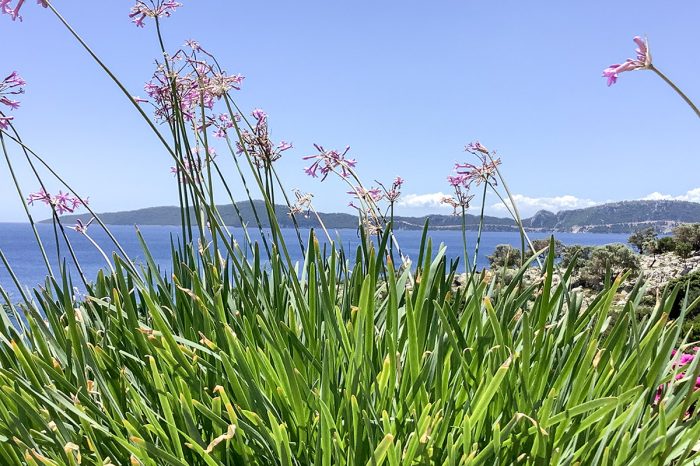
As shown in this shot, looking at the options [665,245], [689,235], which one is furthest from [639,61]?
[665,245]

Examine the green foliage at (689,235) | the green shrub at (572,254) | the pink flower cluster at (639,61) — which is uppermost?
the pink flower cluster at (639,61)

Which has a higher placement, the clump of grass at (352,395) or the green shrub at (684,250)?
the clump of grass at (352,395)

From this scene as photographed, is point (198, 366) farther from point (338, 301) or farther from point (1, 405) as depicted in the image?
point (338, 301)

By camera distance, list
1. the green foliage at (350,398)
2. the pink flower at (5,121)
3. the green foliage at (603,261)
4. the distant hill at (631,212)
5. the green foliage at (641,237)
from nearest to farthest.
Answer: the green foliage at (350,398), the pink flower at (5,121), the green foliage at (603,261), the green foliage at (641,237), the distant hill at (631,212)

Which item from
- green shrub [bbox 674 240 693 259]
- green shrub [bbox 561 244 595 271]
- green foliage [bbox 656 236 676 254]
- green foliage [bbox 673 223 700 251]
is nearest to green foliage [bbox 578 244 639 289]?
green shrub [bbox 561 244 595 271]

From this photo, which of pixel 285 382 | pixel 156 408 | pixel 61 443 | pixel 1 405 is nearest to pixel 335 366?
pixel 285 382

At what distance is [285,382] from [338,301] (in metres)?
0.88

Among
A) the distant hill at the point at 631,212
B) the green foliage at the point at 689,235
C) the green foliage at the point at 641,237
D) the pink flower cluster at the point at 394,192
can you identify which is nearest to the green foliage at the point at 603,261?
the green foliage at the point at 689,235

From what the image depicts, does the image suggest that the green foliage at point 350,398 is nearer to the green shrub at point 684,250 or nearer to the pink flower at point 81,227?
the pink flower at point 81,227

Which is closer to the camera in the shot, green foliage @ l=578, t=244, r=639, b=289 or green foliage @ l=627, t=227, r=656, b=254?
green foliage @ l=578, t=244, r=639, b=289

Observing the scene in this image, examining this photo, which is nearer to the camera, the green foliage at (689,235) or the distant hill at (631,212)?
the green foliage at (689,235)

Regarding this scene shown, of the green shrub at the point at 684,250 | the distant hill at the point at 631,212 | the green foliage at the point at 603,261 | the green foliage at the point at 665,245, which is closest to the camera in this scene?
the green foliage at the point at 603,261

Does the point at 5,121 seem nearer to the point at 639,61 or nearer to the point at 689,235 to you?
the point at 639,61

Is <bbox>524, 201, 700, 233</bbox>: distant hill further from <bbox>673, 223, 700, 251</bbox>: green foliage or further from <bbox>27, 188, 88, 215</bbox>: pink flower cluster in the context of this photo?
<bbox>27, 188, 88, 215</bbox>: pink flower cluster
